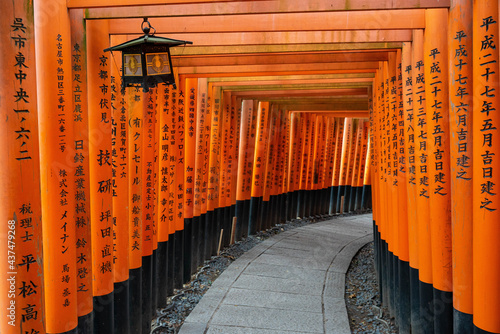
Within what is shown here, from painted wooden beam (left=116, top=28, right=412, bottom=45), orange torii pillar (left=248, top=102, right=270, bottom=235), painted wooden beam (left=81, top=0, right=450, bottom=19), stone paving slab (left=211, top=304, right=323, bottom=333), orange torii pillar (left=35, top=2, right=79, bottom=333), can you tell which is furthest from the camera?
orange torii pillar (left=248, top=102, right=270, bottom=235)

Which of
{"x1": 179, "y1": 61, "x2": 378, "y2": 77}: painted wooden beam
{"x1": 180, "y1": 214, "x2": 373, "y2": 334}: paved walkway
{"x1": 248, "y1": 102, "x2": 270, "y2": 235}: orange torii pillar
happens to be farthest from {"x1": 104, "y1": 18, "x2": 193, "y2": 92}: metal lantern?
{"x1": 248, "y1": 102, "x2": 270, "y2": 235}: orange torii pillar

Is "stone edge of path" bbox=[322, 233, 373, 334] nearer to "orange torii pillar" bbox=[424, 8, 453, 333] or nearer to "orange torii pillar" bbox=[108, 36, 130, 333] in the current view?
"orange torii pillar" bbox=[424, 8, 453, 333]

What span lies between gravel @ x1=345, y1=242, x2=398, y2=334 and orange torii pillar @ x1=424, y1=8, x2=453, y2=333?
2.29 metres

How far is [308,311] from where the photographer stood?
6.54 m

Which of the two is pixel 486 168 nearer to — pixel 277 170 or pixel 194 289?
pixel 194 289

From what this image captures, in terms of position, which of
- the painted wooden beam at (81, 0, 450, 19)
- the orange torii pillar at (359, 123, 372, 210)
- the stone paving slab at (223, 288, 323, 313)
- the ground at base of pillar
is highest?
the painted wooden beam at (81, 0, 450, 19)

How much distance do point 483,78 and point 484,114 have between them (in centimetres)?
26

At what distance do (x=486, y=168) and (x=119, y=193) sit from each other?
3.71 m

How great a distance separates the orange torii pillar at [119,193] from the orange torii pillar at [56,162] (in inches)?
38.5

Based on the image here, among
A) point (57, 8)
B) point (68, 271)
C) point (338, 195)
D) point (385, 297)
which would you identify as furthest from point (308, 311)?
point (338, 195)

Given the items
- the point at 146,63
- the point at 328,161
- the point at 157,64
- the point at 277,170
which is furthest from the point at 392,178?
the point at 328,161

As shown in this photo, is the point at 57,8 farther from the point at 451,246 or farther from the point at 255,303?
the point at 255,303

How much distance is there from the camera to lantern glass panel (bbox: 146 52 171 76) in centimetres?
408

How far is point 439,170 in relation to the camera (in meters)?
3.98
